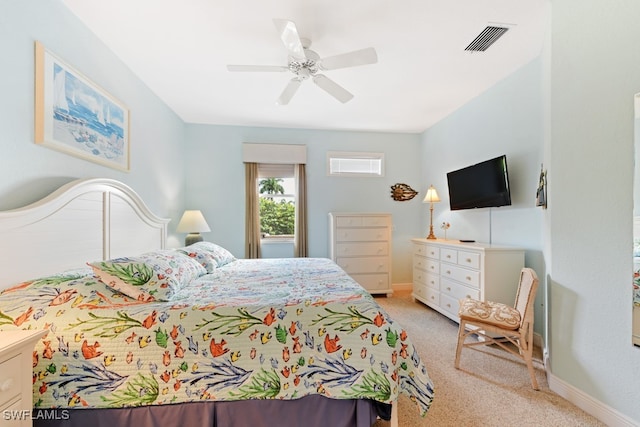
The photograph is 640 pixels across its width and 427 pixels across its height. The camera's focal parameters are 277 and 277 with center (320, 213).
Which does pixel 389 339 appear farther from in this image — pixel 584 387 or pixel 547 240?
pixel 547 240

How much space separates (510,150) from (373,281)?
7.85 feet

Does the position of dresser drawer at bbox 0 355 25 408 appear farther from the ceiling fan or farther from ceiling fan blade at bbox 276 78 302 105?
ceiling fan blade at bbox 276 78 302 105

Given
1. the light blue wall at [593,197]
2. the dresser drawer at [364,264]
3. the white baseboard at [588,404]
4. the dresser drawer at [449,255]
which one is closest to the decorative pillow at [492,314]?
the light blue wall at [593,197]

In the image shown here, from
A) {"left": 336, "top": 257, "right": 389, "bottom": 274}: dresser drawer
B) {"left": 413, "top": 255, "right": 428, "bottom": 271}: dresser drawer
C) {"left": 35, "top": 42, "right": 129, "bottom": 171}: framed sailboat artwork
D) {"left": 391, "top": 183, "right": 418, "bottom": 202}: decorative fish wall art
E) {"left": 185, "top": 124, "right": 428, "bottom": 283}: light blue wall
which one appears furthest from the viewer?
{"left": 391, "top": 183, "right": 418, "bottom": 202}: decorative fish wall art

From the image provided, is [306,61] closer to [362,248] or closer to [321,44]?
[321,44]

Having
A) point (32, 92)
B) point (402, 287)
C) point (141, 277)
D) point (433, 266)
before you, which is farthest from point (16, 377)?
point (402, 287)

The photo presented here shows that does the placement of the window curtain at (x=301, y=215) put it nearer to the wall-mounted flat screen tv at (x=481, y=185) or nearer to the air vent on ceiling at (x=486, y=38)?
the wall-mounted flat screen tv at (x=481, y=185)

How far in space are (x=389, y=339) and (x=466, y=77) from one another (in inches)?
110

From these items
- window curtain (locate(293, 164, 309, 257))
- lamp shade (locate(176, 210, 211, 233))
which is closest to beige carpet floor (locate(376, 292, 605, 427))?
window curtain (locate(293, 164, 309, 257))

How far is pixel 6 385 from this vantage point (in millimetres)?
1023

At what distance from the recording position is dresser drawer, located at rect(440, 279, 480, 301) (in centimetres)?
276

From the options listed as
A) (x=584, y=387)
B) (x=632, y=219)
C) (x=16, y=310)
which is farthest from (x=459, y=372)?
(x=16, y=310)

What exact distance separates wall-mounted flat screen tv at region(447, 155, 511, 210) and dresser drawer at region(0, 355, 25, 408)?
3.58 m

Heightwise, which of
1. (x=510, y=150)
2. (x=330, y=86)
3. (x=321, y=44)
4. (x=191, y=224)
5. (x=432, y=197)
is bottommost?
(x=191, y=224)
